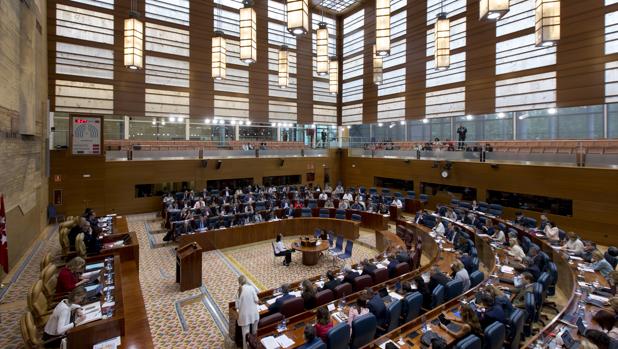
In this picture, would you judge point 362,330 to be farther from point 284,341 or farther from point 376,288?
point 376,288

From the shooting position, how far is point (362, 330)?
4.73 metres

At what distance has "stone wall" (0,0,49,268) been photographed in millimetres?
7789

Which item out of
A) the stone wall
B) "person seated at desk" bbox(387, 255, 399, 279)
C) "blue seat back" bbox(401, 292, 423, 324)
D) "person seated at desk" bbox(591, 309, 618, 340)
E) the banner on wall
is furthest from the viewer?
the banner on wall

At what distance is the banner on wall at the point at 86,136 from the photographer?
1439 cm

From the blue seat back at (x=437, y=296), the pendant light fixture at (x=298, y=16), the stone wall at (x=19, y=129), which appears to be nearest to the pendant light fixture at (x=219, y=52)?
the stone wall at (x=19, y=129)

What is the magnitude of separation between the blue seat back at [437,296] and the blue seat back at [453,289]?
16 cm

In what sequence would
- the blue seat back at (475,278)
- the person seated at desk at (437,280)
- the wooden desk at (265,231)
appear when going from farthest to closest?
the wooden desk at (265,231)
the blue seat back at (475,278)
the person seated at desk at (437,280)

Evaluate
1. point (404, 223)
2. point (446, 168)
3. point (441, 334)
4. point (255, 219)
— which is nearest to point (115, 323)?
point (441, 334)

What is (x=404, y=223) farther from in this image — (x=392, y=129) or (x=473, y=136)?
(x=392, y=129)

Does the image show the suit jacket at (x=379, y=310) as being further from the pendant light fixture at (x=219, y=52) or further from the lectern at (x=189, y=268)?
the pendant light fixture at (x=219, y=52)

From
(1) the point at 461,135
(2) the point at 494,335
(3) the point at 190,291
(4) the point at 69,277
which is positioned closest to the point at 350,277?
(2) the point at 494,335

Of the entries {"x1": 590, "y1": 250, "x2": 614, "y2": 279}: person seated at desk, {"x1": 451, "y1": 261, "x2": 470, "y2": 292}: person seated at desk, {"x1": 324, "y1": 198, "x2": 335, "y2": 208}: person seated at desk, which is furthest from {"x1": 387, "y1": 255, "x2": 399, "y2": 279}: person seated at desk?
{"x1": 324, "y1": 198, "x2": 335, "y2": 208}: person seated at desk

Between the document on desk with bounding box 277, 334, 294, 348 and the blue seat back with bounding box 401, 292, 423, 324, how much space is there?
2151 mm

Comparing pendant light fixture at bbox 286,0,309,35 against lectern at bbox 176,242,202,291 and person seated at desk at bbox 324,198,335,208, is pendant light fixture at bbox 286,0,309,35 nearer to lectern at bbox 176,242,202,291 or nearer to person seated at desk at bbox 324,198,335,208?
lectern at bbox 176,242,202,291
